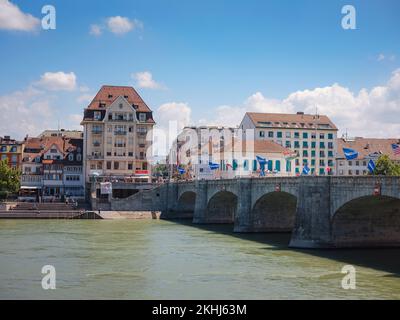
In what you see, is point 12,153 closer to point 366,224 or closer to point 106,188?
point 106,188

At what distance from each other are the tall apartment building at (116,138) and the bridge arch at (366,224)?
70.6 meters

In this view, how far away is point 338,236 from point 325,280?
13.6 meters

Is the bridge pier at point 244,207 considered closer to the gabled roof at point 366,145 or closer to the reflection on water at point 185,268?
the reflection on water at point 185,268

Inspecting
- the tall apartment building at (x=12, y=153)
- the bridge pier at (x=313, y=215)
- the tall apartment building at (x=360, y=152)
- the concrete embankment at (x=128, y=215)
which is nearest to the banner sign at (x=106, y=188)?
the concrete embankment at (x=128, y=215)

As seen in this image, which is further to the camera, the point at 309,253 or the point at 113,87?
the point at 113,87

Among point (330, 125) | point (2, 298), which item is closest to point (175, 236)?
point (2, 298)

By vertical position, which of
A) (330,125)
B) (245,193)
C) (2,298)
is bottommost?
(2,298)

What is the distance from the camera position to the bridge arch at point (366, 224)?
48375 millimetres

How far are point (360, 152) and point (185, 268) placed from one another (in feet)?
312

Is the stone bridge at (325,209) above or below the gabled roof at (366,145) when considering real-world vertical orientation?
below

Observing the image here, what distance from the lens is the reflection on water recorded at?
32.8 meters

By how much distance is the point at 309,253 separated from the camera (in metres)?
47.5

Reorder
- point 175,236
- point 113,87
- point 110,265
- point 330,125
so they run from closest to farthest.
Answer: point 110,265
point 175,236
point 113,87
point 330,125
